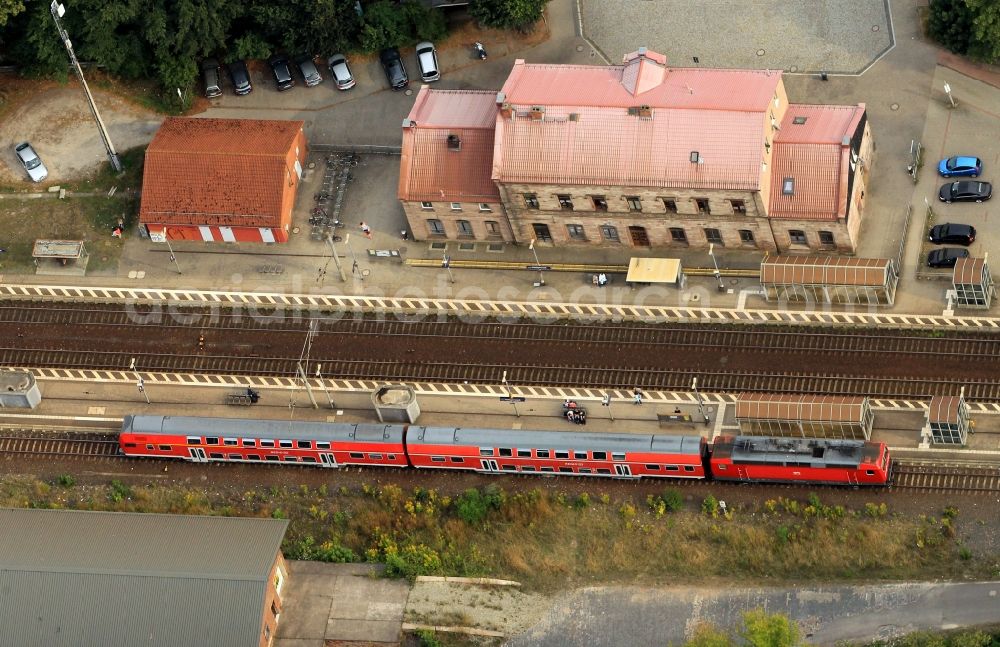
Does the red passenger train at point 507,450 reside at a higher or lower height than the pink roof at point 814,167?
lower

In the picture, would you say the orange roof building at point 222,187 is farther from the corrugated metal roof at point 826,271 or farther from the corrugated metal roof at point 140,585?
the corrugated metal roof at point 826,271

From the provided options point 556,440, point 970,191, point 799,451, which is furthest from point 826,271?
point 556,440

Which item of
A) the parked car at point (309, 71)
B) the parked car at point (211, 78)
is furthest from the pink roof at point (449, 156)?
the parked car at point (211, 78)

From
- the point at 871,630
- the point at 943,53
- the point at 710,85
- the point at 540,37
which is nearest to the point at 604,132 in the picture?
the point at 710,85

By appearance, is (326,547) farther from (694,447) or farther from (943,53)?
(943,53)

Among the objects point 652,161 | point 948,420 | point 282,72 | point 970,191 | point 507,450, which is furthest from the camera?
point 282,72

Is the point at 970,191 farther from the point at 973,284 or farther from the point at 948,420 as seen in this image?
the point at 948,420
